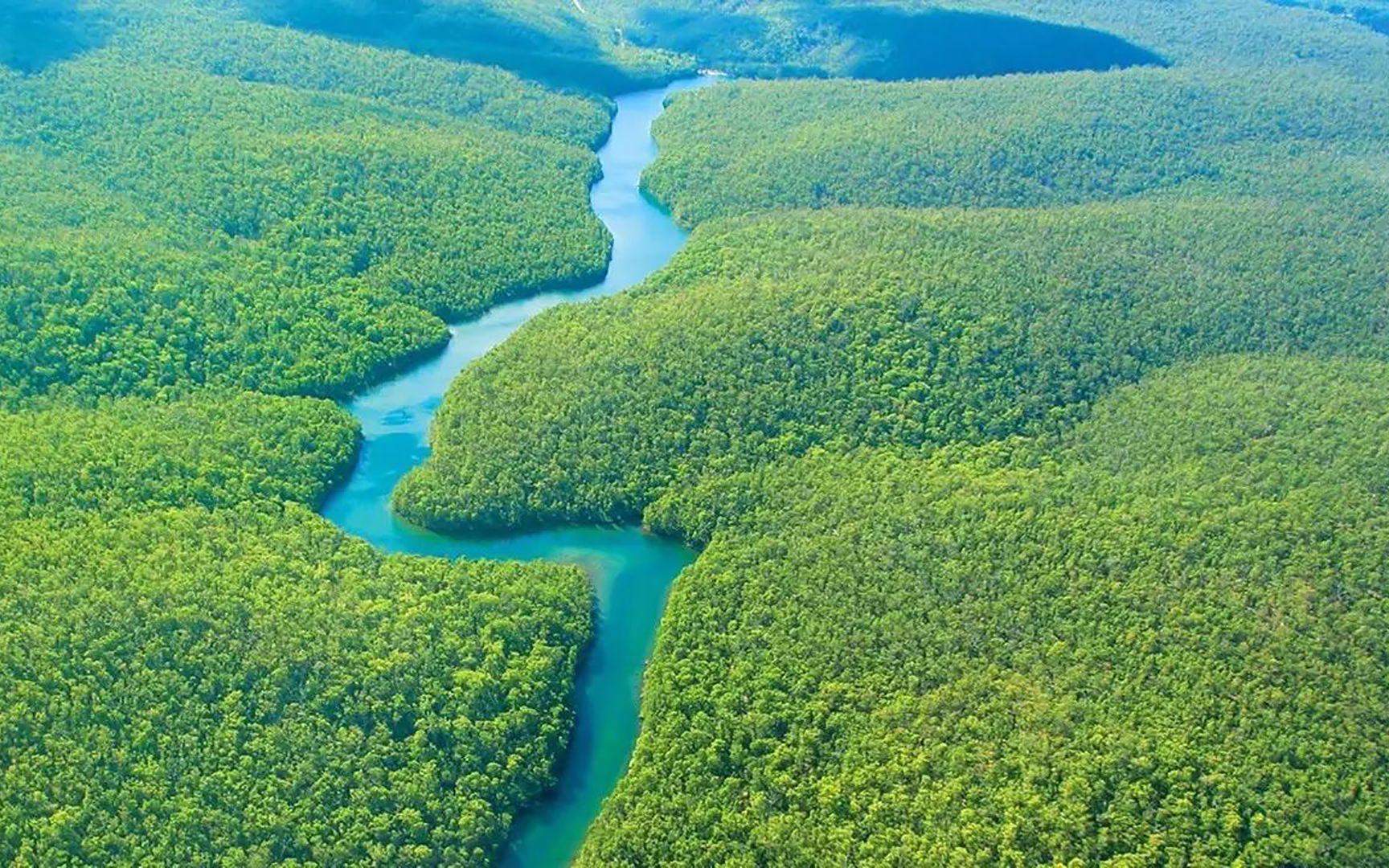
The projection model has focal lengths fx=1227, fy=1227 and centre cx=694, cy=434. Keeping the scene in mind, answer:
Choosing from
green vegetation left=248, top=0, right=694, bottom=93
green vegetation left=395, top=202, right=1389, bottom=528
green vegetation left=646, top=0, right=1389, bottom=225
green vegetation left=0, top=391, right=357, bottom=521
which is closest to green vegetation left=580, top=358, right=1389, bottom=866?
green vegetation left=395, top=202, right=1389, bottom=528

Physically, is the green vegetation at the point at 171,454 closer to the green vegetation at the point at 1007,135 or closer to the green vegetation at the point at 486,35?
the green vegetation at the point at 1007,135

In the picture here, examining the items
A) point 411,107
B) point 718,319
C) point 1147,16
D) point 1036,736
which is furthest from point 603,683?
point 1147,16

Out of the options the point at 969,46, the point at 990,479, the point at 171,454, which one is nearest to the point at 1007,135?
the point at 969,46

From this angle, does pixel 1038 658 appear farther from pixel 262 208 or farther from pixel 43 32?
pixel 43 32

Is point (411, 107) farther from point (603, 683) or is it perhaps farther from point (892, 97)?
point (603, 683)

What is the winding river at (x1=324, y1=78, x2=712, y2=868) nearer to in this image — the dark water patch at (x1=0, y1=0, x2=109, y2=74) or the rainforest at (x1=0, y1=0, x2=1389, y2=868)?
the rainforest at (x1=0, y1=0, x2=1389, y2=868)

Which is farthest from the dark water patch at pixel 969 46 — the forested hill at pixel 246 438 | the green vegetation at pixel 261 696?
the green vegetation at pixel 261 696

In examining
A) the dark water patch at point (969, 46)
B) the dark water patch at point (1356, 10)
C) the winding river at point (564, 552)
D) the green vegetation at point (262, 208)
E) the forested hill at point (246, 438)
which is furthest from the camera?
the dark water patch at point (1356, 10)
